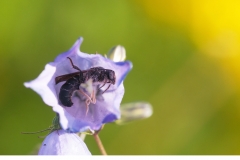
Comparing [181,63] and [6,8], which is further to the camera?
[181,63]

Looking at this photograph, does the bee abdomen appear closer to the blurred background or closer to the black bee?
the black bee

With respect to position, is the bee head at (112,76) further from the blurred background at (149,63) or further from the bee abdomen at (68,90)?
the blurred background at (149,63)

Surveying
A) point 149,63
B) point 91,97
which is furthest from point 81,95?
point 149,63

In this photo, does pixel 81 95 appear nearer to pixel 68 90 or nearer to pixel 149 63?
pixel 68 90

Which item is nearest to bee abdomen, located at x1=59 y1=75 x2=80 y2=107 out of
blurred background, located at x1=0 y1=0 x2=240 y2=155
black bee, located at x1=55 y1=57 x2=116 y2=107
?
black bee, located at x1=55 y1=57 x2=116 y2=107

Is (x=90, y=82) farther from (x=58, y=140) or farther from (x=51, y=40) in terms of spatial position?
(x=51, y=40)
